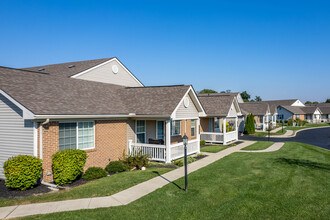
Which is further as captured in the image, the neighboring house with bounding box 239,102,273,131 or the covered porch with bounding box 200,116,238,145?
the neighboring house with bounding box 239,102,273,131

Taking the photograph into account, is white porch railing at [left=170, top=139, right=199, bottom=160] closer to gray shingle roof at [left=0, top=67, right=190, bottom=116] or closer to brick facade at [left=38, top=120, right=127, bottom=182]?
gray shingle roof at [left=0, top=67, right=190, bottom=116]

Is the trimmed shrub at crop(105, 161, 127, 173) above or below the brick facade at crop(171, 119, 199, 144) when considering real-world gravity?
below

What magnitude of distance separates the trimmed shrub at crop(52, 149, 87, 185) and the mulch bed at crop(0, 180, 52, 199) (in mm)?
678

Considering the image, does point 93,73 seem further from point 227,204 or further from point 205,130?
point 227,204

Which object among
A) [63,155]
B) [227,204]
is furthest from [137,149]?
[227,204]

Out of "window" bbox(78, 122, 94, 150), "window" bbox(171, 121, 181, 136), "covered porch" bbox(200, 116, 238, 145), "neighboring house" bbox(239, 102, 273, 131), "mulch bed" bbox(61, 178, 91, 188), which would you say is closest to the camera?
"mulch bed" bbox(61, 178, 91, 188)

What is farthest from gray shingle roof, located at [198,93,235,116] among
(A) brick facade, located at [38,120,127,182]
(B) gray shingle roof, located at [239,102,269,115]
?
(B) gray shingle roof, located at [239,102,269,115]

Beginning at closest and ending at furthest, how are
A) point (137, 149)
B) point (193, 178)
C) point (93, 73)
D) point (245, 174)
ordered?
point (193, 178)
point (245, 174)
point (137, 149)
point (93, 73)

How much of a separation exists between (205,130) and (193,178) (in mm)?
14655

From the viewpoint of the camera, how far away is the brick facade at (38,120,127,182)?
10.7 metres

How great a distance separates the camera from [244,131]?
121 ft

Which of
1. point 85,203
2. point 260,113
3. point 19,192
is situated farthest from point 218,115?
point 260,113

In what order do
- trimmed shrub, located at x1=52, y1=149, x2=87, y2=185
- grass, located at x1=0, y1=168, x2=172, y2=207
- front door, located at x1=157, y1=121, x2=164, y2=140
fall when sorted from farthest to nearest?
front door, located at x1=157, y1=121, x2=164, y2=140, trimmed shrub, located at x1=52, y1=149, x2=87, y2=185, grass, located at x1=0, y1=168, x2=172, y2=207

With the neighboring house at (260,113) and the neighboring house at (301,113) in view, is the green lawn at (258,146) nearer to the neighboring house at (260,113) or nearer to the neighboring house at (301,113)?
the neighboring house at (260,113)
